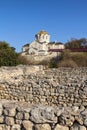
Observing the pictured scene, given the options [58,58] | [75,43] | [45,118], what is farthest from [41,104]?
[75,43]

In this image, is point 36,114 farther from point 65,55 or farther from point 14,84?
point 65,55

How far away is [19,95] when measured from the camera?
10695 mm

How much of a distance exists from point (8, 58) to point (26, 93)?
23726mm

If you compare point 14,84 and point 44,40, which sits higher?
point 44,40

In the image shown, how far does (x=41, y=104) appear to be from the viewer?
945 centimetres

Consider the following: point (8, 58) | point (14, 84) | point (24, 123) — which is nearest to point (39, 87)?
point (14, 84)

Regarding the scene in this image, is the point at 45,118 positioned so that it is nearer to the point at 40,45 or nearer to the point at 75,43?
the point at 40,45

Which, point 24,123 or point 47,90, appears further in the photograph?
point 47,90

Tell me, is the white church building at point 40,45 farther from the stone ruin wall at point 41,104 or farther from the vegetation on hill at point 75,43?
the stone ruin wall at point 41,104

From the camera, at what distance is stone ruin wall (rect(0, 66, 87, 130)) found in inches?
200

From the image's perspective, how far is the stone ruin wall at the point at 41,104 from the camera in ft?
16.7

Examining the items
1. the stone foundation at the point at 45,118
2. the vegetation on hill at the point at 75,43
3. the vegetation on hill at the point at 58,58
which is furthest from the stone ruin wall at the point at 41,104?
the vegetation on hill at the point at 75,43

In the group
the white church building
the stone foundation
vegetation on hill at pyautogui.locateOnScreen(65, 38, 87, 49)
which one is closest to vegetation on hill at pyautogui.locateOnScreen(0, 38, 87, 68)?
vegetation on hill at pyautogui.locateOnScreen(65, 38, 87, 49)

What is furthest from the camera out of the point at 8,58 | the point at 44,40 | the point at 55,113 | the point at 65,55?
the point at 44,40
